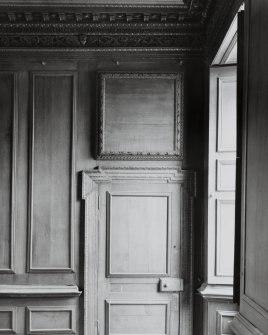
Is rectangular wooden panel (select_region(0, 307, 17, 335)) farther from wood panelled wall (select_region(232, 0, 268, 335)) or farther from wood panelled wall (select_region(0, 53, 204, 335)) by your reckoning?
wood panelled wall (select_region(232, 0, 268, 335))

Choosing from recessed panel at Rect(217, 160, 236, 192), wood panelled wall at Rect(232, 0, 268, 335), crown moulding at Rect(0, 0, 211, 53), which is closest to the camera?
wood panelled wall at Rect(232, 0, 268, 335)

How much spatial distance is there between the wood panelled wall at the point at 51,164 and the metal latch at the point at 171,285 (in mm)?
134

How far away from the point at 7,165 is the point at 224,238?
172 centimetres

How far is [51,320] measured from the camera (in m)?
3.43

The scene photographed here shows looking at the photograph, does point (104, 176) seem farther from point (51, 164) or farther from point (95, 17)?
point (95, 17)

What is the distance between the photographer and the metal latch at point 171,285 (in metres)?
3.46

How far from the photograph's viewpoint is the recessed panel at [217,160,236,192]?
330 cm

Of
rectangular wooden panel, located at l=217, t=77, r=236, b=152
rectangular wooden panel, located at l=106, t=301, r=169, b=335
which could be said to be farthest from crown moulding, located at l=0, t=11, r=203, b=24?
rectangular wooden panel, located at l=106, t=301, r=169, b=335

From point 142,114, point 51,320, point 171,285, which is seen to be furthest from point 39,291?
point 142,114

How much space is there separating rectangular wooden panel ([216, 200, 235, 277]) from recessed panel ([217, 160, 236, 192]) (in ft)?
0.34

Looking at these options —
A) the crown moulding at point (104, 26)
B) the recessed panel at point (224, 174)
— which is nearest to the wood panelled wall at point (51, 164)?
the crown moulding at point (104, 26)

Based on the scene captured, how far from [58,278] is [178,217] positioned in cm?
103

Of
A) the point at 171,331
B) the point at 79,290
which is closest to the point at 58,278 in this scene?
the point at 79,290

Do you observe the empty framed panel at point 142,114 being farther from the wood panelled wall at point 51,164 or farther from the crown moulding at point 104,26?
the crown moulding at point 104,26
